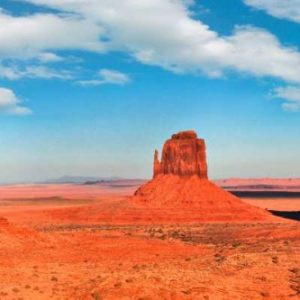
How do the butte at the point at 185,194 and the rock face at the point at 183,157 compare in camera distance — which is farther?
the rock face at the point at 183,157

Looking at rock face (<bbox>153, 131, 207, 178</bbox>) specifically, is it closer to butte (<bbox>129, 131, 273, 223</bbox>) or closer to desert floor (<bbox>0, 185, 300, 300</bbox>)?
butte (<bbox>129, 131, 273, 223</bbox>)

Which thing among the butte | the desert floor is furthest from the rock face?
→ the desert floor

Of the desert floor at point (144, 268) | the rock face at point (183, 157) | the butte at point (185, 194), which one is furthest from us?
the rock face at point (183, 157)

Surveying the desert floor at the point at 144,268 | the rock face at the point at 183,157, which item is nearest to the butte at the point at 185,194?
the rock face at the point at 183,157

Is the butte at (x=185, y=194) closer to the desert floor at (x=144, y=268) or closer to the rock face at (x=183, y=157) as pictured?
the rock face at (x=183, y=157)

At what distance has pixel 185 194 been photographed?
8381cm

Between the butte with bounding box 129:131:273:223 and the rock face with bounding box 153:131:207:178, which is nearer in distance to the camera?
the butte with bounding box 129:131:273:223

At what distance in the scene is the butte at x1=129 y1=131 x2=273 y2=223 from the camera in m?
78.5

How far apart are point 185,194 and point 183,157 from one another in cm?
773

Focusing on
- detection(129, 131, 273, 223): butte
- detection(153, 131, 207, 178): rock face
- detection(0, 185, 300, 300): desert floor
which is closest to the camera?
detection(0, 185, 300, 300): desert floor

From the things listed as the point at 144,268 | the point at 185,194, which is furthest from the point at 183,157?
the point at 144,268

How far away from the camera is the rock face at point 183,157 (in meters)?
88.4

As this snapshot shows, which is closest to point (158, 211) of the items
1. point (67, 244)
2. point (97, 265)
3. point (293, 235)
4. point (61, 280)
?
point (293, 235)

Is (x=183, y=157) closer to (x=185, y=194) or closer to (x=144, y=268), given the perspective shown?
(x=185, y=194)
